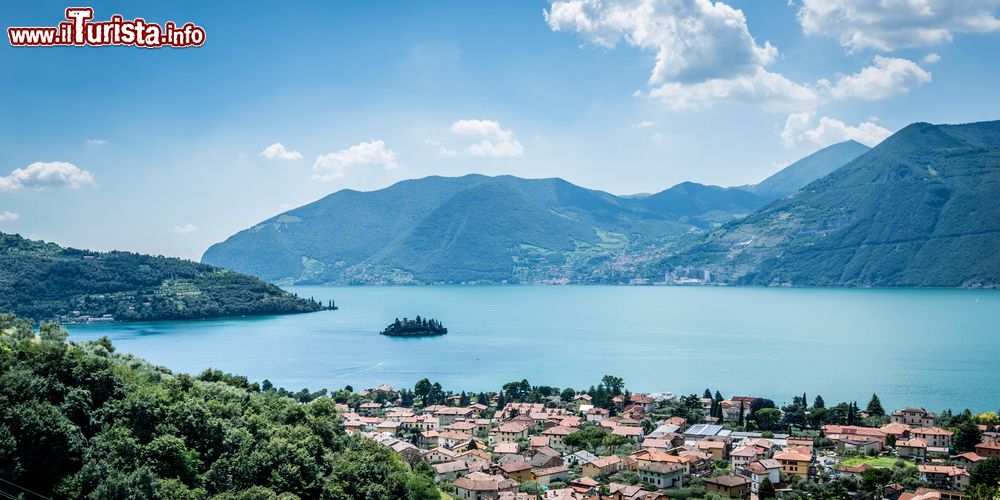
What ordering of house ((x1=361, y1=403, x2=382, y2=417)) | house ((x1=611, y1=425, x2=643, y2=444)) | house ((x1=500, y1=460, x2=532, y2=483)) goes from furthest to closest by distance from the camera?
1. house ((x1=361, y1=403, x2=382, y2=417))
2. house ((x1=611, y1=425, x2=643, y2=444))
3. house ((x1=500, y1=460, x2=532, y2=483))

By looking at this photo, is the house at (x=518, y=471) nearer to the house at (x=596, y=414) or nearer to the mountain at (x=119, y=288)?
the house at (x=596, y=414)

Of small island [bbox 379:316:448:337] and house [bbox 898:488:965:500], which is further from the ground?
small island [bbox 379:316:448:337]

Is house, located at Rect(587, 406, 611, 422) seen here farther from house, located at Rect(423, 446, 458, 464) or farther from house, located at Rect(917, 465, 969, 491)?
house, located at Rect(917, 465, 969, 491)

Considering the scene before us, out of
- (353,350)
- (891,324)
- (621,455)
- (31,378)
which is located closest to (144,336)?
(353,350)

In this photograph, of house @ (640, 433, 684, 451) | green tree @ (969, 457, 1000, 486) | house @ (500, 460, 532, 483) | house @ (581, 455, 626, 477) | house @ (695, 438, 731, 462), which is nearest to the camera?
green tree @ (969, 457, 1000, 486)

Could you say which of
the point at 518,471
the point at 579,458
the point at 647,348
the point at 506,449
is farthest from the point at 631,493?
the point at 647,348

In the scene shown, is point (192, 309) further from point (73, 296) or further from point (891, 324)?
point (891, 324)

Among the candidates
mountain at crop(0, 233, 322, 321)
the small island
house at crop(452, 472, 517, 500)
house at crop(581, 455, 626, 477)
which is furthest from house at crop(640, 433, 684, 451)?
mountain at crop(0, 233, 322, 321)
